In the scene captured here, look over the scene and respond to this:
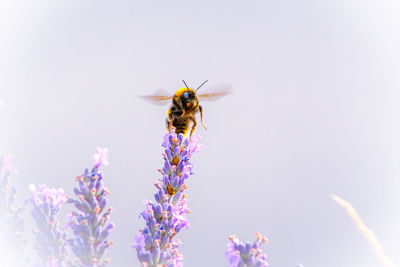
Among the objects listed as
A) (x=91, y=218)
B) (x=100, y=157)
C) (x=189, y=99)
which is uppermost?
(x=189, y=99)

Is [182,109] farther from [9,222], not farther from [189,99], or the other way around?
[9,222]

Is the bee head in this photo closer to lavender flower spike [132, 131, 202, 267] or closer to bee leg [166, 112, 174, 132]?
bee leg [166, 112, 174, 132]

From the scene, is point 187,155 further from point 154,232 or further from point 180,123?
point 180,123

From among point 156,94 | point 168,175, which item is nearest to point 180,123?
point 156,94

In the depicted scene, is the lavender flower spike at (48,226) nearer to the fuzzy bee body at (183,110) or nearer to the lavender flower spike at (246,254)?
the lavender flower spike at (246,254)

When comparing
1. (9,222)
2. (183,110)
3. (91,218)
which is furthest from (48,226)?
(183,110)

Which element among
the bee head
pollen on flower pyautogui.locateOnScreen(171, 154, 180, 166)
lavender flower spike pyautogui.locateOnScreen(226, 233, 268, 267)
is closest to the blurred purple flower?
pollen on flower pyautogui.locateOnScreen(171, 154, 180, 166)
